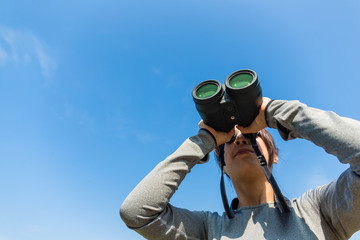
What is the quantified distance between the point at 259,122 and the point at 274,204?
0.39 m

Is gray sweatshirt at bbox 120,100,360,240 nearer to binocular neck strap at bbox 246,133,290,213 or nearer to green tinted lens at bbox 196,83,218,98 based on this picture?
binocular neck strap at bbox 246,133,290,213

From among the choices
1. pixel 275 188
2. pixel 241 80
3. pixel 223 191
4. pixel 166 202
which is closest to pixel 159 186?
pixel 166 202

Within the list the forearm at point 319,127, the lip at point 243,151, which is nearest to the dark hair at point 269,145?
the lip at point 243,151

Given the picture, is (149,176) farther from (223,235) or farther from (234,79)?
(234,79)

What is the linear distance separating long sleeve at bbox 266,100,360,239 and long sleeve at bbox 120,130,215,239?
39 cm

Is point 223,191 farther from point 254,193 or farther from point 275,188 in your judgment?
point 275,188

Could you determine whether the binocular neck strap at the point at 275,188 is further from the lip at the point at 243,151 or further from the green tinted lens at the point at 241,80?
the green tinted lens at the point at 241,80

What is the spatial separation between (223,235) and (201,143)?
0.42 meters

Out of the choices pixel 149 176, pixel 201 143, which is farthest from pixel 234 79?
pixel 149 176

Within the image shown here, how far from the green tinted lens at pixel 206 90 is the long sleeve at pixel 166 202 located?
21cm

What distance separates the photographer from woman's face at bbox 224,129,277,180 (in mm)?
1550

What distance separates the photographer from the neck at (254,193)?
1.53 m

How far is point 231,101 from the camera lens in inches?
58.3

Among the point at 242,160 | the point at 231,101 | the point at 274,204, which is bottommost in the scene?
the point at 274,204
